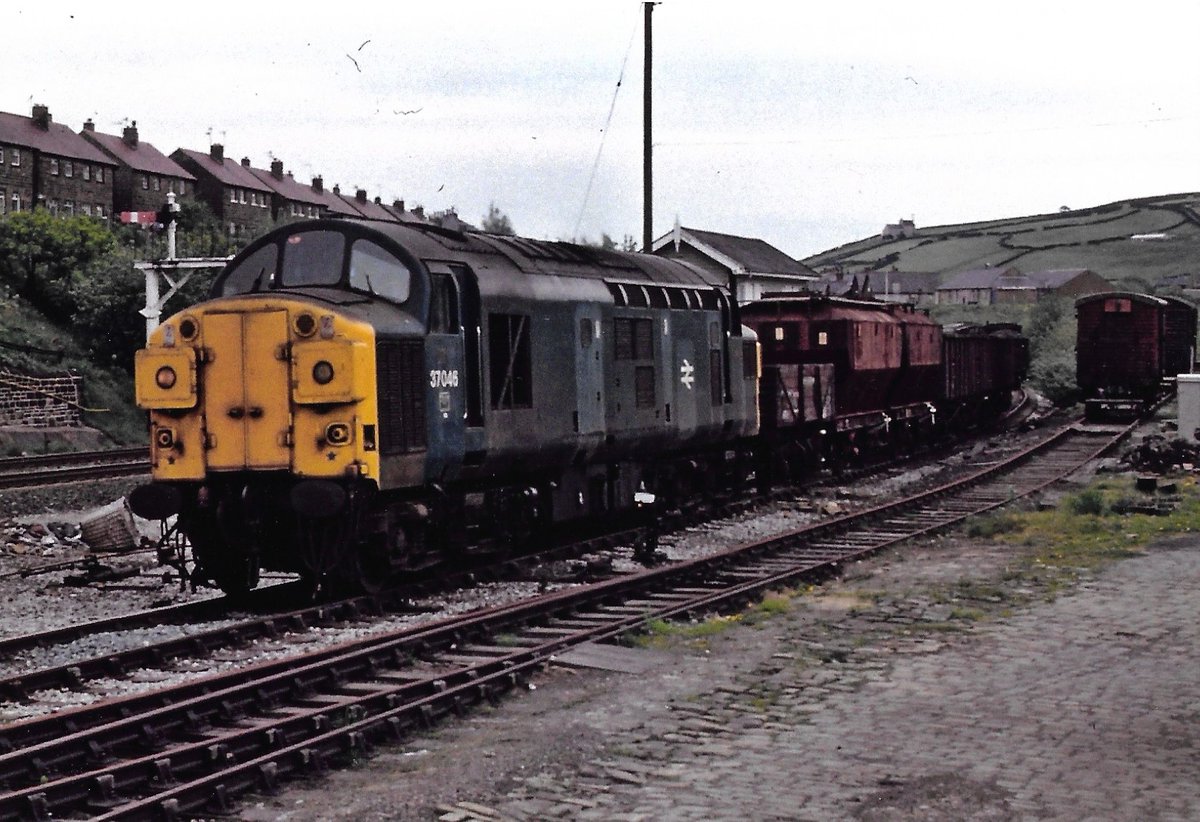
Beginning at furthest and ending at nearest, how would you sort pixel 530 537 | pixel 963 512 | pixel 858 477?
pixel 858 477
pixel 963 512
pixel 530 537

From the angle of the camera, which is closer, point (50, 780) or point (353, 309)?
point (50, 780)

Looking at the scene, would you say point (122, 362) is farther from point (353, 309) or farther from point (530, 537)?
point (353, 309)

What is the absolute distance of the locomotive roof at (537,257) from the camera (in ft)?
46.0

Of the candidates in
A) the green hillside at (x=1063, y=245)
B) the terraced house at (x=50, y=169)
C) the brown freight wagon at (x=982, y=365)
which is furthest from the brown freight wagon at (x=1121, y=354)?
the green hillside at (x=1063, y=245)

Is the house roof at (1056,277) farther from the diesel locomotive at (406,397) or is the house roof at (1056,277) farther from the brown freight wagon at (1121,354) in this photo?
the diesel locomotive at (406,397)

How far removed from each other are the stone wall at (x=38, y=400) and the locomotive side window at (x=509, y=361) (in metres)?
21.7

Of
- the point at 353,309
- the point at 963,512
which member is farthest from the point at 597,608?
the point at 963,512

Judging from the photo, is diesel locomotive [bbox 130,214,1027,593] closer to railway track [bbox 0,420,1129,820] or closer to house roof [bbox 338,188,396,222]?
railway track [bbox 0,420,1129,820]

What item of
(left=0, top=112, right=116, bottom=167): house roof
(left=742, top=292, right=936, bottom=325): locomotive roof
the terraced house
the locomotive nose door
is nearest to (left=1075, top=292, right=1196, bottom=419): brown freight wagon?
(left=742, top=292, right=936, bottom=325): locomotive roof

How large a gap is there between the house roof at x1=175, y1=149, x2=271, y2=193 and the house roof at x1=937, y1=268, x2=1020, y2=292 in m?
56.8

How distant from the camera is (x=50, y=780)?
7.88m

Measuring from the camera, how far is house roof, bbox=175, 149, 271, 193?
86500 mm

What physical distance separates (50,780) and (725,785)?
3.60 metres

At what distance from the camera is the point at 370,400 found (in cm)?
1255
